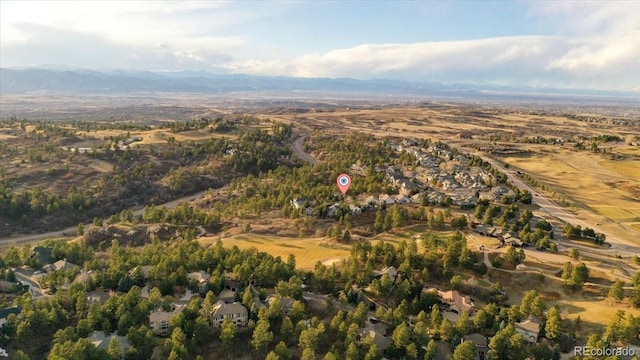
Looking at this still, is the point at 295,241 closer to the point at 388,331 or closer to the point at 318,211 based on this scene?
the point at 318,211

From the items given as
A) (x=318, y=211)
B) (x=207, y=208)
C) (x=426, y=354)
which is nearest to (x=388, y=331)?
(x=426, y=354)

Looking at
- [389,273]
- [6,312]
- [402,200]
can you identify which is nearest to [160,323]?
[6,312]

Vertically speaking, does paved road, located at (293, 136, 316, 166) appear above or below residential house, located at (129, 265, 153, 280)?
above

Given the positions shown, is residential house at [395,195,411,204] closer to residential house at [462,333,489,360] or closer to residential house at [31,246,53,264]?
residential house at [462,333,489,360]

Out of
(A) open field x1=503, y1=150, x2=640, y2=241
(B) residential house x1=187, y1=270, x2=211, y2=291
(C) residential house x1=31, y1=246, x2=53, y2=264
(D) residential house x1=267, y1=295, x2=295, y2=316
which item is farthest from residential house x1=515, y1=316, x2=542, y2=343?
(C) residential house x1=31, y1=246, x2=53, y2=264

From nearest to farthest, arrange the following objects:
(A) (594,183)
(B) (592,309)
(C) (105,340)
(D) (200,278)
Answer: (C) (105,340), (B) (592,309), (D) (200,278), (A) (594,183)

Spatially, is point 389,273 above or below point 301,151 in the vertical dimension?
below

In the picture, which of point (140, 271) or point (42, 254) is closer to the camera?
point (140, 271)

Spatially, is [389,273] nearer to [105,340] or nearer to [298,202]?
[105,340]
